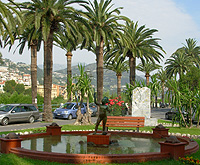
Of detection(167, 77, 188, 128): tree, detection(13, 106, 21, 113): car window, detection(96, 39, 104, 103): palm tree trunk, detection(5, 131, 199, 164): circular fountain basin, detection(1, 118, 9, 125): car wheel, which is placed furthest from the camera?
detection(96, 39, 104, 103): palm tree trunk

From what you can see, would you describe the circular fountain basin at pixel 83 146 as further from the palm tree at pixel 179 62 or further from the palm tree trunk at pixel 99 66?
the palm tree at pixel 179 62

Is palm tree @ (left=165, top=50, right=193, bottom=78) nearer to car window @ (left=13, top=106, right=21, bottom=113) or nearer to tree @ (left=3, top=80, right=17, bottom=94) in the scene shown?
car window @ (left=13, top=106, right=21, bottom=113)

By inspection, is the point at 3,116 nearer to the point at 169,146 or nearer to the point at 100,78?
the point at 100,78

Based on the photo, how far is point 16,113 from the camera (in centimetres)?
2172

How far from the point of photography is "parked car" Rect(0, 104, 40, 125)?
68.8 ft

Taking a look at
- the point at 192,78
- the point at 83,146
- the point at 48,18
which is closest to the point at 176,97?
the point at 83,146

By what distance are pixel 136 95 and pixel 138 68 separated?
38248mm

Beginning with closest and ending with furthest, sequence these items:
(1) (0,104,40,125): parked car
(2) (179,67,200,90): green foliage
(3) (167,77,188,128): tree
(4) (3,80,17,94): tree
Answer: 1. (3) (167,77,188,128): tree
2. (1) (0,104,40,125): parked car
3. (2) (179,67,200,90): green foliage
4. (4) (3,80,17,94): tree

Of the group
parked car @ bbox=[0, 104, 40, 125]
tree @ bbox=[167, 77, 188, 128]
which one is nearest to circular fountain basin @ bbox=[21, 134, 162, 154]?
tree @ bbox=[167, 77, 188, 128]

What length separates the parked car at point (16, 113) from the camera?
20970 mm

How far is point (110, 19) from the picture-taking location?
27.5 m

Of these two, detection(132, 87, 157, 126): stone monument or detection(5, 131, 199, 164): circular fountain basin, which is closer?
detection(5, 131, 199, 164): circular fountain basin

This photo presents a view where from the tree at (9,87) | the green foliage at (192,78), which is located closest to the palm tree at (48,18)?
the green foliage at (192,78)

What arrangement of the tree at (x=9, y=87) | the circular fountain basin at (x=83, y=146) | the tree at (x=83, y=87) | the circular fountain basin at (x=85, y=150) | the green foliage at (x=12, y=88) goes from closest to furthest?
the circular fountain basin at (x=85, y=150) < the circular fountain basin at (x=83, y=146) < the tree at (x=83, y=87) < the tree at (x=9, y=87) < the green foliage at (x=12, y=88)
